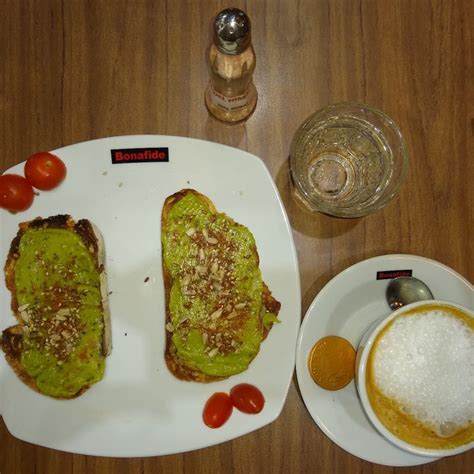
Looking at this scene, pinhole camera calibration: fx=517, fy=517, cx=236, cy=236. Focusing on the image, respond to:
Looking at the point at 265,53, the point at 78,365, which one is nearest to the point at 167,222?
the point at 78,365

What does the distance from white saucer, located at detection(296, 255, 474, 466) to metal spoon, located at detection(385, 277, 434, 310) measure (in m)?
0.02

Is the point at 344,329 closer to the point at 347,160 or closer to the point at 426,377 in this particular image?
the point at 426,377

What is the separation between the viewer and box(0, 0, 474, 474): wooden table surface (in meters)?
1.44

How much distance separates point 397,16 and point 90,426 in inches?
55.9

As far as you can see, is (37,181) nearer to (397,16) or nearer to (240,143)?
(240,143)

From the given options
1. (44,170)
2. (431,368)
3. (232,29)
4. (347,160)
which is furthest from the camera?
(347,160)

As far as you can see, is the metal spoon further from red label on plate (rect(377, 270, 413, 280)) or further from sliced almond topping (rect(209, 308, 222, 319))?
sliced almond topping (rect(209, 308, 222, 319))

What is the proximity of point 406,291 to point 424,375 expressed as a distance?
21cm

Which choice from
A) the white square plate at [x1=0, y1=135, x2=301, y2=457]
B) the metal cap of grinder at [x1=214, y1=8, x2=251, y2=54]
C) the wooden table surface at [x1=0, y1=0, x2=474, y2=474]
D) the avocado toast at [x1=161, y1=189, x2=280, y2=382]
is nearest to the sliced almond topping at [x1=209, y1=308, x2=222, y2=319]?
the avocado toast at [x1=161, y1=189, x2=280, y2=382]

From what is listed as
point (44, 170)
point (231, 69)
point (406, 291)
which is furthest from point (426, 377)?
point (44, 170)

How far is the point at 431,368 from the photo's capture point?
1.23 meters

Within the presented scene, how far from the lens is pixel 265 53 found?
57.4 inches

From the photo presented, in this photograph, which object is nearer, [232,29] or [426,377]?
[232,29]

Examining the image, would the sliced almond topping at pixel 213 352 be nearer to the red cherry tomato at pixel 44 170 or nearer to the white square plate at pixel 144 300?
the white square plate at pixel 144 300
